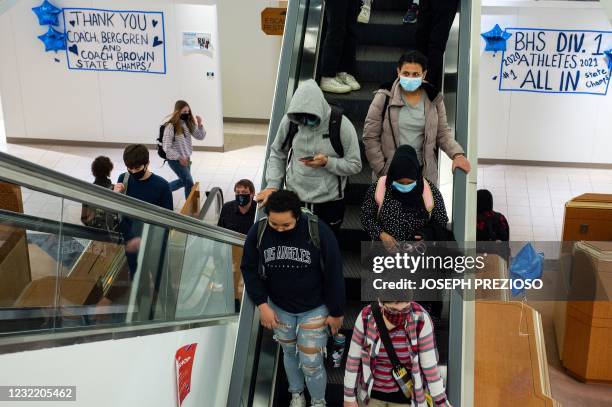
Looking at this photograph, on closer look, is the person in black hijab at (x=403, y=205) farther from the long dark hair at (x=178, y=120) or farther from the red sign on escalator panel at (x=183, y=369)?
the long dark hair at (x=178, y=120)

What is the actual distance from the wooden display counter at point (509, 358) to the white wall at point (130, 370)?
217 cm

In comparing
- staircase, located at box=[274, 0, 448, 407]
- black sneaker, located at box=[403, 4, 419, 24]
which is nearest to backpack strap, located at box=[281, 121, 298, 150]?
staircase, located at box=[274, 0, 448, 407]

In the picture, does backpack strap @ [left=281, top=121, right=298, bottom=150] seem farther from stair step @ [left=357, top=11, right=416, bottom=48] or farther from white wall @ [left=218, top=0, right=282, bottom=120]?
white wall @ [left=218, top=0, right=282, bottom=120]

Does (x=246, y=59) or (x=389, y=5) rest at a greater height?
(x=389, y=5)

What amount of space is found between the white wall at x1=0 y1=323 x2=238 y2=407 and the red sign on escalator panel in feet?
0.11

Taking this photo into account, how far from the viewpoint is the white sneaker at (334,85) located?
6.09 metres

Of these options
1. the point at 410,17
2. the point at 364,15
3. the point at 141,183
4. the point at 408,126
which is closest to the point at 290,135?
the point at 408,126

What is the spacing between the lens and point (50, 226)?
3.00 meters

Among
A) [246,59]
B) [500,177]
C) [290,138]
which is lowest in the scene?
[500,177]

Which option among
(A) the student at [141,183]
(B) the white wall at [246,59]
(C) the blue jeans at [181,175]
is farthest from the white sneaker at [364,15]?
(B) the white wall at [246,59]

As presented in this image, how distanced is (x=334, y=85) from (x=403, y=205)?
206cm

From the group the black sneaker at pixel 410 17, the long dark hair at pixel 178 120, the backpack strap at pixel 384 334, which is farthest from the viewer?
the long dark hair at pixel 178 120

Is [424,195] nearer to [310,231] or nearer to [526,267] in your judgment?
[310,231]

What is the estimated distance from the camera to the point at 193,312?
465 cm
